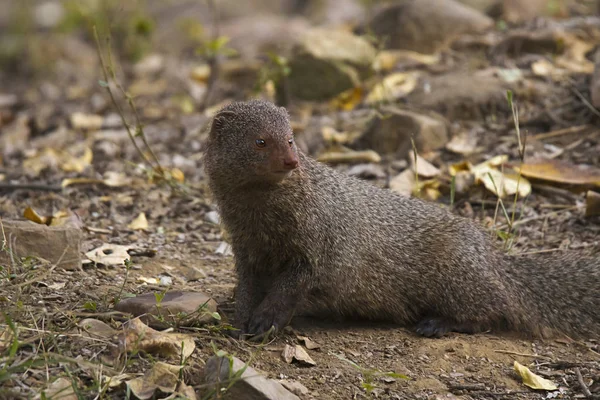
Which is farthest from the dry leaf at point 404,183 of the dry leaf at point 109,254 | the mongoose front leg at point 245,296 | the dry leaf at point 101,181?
the dry leaf at point 101,181

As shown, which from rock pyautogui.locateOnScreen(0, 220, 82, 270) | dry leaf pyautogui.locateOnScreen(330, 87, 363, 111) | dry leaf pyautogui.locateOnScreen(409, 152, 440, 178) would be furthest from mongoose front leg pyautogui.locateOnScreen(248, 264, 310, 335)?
dry leaf pyautogui.locateOnScreen(330, 87, 363, 111)

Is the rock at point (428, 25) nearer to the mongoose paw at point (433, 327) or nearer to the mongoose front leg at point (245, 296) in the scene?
the mongoose paw at point (433, 327)

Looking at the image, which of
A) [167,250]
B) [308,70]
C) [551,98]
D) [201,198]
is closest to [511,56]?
[551,98]

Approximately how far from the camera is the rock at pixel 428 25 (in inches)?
306

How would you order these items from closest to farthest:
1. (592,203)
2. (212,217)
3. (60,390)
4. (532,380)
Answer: (60,390)
(532,380)
(592,203)
(212,217)

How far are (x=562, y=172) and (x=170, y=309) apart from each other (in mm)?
3178

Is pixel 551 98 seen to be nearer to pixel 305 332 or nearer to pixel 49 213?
pixel 305 332

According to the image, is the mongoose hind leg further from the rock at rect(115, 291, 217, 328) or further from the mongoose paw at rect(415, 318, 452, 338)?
the rock at rect(115, 291, 217, 328)

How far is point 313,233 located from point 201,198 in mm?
2082

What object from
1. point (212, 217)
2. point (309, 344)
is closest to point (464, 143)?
point (212, 217)

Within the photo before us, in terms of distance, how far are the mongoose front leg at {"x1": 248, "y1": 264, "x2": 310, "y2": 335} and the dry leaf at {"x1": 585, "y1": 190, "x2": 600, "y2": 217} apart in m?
2.21

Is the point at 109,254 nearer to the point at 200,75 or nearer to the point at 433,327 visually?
the point at 433,327

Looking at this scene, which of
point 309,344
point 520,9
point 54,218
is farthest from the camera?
point 520,9

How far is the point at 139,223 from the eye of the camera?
5.23 metres
